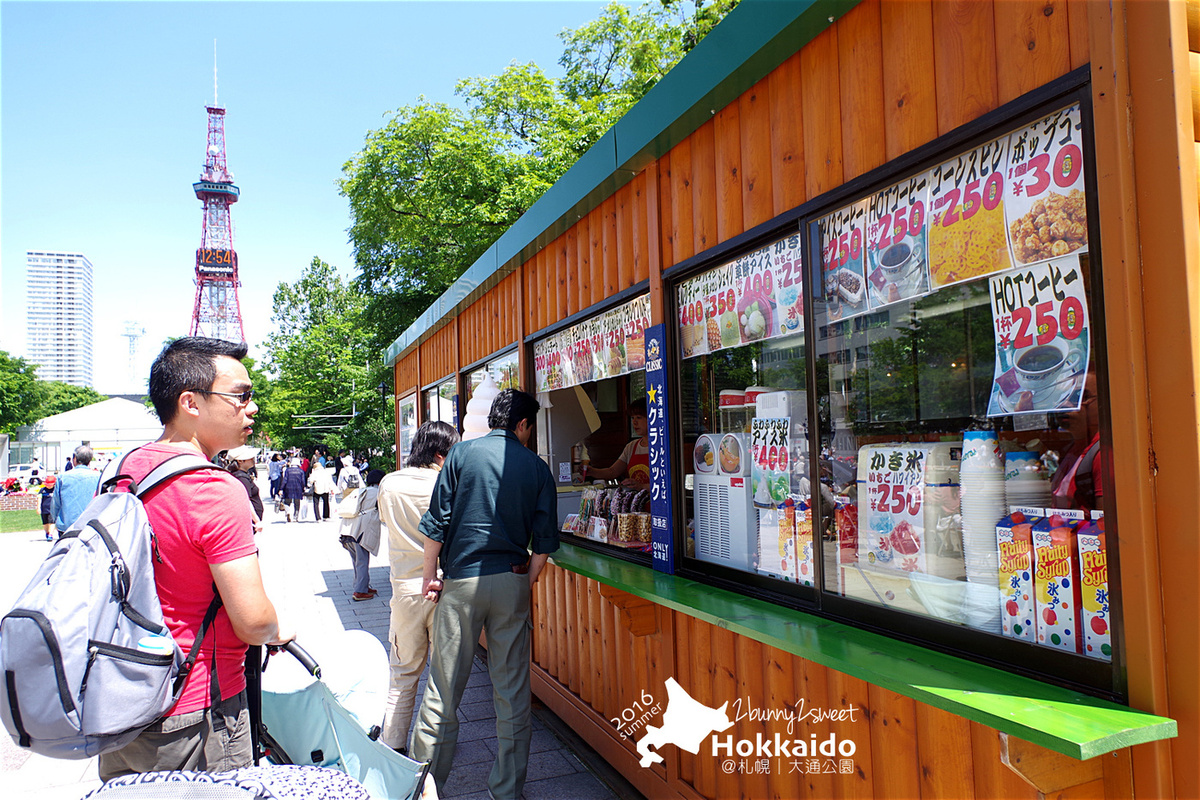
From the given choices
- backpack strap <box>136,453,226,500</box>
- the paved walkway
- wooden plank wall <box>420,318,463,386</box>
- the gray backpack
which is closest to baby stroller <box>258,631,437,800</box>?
the paved walkway

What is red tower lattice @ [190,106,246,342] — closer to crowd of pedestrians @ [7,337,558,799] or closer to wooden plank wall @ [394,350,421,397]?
wooden plank wall @ [394,350,421,397]

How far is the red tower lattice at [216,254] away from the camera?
7056 cm

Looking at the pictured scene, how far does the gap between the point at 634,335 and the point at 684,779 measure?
7.62 feet

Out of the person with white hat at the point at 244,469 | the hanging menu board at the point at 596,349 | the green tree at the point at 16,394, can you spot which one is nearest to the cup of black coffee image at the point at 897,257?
the hanging menu board at the point at 596,349

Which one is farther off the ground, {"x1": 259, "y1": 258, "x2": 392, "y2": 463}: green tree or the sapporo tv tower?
the sapporo tv tower

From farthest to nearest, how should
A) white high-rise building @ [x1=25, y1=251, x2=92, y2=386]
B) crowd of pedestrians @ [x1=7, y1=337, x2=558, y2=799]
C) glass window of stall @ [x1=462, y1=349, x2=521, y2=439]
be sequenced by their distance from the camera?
1. white high-rise building @ [x1=25, y1=251, x2=92, y2=386]
2. glass window of stall @ [x1=462, y1=349, x2=521, y2=439]
3. crowd of pedestrians @ [x1=7, y1=337, x2=558, y2=799]

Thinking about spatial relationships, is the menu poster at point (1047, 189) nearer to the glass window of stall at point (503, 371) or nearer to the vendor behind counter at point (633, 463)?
the vendor behind counter at point (633, 463)

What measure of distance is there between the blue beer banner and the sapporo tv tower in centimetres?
7556

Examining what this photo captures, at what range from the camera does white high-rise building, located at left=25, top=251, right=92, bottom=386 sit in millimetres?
136750

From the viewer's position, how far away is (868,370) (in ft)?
8.52

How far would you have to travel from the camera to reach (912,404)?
8.25 feet

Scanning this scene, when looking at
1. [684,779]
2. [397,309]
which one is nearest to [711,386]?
[684,779]

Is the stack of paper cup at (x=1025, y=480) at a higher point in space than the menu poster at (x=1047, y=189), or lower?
lower

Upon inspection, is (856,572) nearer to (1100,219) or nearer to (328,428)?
(1100,219)
